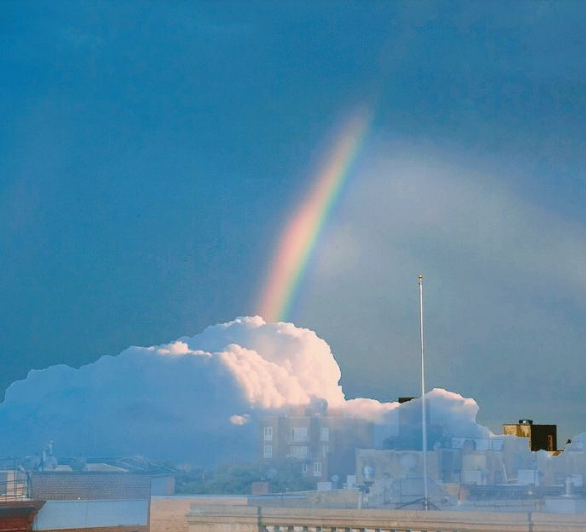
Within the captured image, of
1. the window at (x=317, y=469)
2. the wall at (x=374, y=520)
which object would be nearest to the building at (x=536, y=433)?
the window at (x=317, y=469)

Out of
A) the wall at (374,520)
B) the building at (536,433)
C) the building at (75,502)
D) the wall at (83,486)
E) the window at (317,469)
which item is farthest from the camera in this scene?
the building at (536,433)

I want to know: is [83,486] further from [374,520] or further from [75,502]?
[374,520]

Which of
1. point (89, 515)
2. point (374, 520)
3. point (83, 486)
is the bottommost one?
point (374, 520)

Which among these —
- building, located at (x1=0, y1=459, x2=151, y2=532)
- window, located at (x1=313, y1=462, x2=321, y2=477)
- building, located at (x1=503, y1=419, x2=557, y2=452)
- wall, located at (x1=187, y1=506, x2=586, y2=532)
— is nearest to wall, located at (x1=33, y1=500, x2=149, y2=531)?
building, located at (x1=0, y1=459, x2=151, y2=532)

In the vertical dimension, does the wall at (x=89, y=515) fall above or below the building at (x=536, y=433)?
below

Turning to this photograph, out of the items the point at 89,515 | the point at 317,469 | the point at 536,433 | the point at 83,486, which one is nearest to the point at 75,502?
the point at 89,515

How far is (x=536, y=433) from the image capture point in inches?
6122

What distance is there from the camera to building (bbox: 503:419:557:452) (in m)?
151

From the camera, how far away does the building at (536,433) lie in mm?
151000

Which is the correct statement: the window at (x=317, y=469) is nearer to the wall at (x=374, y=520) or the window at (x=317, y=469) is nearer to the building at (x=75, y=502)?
the building at (x=75, y=502)

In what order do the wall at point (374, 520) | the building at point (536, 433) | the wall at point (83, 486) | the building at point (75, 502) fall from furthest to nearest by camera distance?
the building at point (536, 433) → the wall at point (83, 486) → the building at point (75, 502) → the wall at point (374, 520)

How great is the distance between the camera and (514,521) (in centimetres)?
2789

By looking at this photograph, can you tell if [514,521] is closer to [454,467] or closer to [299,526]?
[299,526]

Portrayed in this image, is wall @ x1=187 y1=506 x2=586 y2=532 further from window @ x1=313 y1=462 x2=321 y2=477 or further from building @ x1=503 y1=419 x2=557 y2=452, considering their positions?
building @ x1=503 y1=419 x2=557 y2=452
